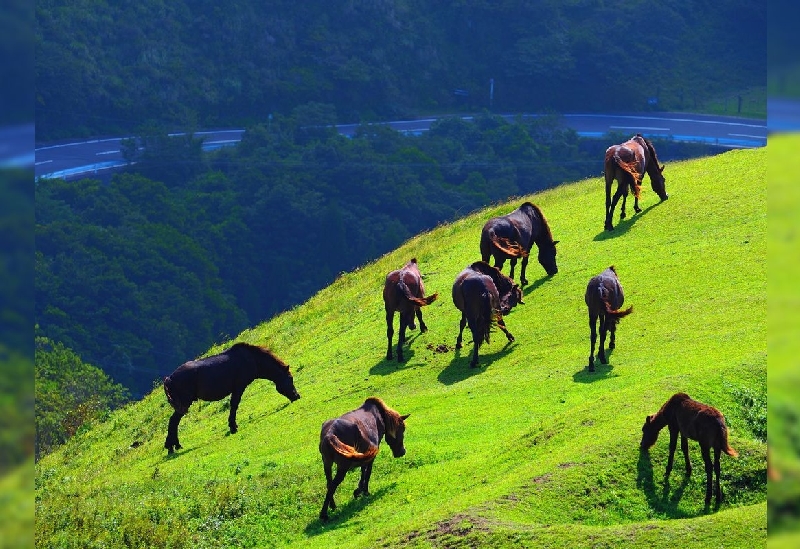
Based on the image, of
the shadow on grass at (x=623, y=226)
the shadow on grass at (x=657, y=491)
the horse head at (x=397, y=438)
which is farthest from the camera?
the shadow on grass at (x=623, y=226)

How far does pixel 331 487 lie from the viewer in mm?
16953

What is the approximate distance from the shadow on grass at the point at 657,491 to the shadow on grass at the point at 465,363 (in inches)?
300

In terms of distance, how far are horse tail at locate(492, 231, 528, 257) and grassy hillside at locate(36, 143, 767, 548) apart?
52.9 inches

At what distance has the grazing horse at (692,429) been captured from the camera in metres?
14.8

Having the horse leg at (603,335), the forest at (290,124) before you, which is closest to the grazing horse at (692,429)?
the horse leg at (603,335)

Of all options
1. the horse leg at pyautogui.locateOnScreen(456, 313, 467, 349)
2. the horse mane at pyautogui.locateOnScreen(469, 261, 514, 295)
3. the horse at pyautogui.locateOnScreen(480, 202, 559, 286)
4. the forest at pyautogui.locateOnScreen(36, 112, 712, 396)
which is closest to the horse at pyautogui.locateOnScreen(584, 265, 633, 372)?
the horse mane at pyautogui.locateOnScreen(469, 261, 514, 295)

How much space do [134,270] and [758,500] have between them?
6011 cm

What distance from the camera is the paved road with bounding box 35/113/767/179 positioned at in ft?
290

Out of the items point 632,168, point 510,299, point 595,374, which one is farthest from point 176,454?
point 632,168

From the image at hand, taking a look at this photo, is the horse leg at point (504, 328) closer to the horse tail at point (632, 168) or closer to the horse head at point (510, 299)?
the horse head at point (510, 299)

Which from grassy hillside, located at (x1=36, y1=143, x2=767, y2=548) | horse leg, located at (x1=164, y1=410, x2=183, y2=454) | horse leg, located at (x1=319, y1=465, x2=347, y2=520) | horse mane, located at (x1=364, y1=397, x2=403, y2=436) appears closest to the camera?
grassy hillside, located at (x1=36, y1=143, x2=767, y2=548)

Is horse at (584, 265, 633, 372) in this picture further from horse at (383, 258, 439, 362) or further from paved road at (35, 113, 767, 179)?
paved road at (35, 113, 767, 179)

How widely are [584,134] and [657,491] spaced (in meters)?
84.1

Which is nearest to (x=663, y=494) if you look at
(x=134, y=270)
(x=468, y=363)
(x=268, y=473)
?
(x=268, y=473)
